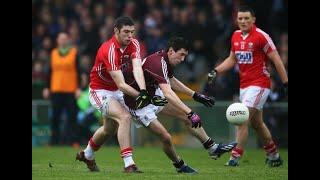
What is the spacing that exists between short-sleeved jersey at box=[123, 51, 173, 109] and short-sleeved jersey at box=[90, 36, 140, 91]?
0.76 ft

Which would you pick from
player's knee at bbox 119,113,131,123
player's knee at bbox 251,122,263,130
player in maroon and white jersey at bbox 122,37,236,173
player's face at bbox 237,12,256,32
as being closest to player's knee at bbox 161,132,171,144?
player in maroon and white jersey at bbox 122,37,236,173

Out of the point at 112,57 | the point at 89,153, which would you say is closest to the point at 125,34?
the point at 112,57

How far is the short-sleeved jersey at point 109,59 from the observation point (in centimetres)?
1145

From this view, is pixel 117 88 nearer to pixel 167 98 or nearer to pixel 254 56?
pixel 167 98

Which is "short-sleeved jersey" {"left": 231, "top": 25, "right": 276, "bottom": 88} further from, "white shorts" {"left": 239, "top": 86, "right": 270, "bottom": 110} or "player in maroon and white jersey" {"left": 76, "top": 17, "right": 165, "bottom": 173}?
"player in maroon and white jersey" {"left": 76, "top": 17, "right": 165, "bottom": 173}

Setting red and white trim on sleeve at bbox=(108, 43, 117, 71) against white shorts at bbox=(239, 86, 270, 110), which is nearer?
red and white trim on sleeve at bbox=(108, 43, 117, 71)

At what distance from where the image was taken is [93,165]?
11992 millimetres

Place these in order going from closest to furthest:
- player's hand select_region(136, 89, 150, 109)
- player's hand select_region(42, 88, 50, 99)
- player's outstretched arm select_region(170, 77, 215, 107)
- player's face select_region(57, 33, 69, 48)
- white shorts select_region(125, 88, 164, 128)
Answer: player's hand select_region(136, 89, 150, 109), white shorts select_region(125, 88, 164, 128), player's outstretched arm select_region(170, 77, 215, 107), player's face select_region(57, 33, 69, 48), player's hand select_region(42, 88, 50, 99)

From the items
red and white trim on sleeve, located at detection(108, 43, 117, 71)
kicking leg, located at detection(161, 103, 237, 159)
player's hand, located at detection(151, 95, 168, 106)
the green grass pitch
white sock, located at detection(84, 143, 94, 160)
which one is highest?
red and white trim on sleeve, located at detection(108, 43, 117, 71)

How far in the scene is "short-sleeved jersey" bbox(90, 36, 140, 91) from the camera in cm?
1145
